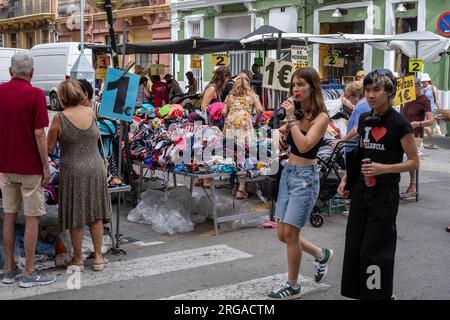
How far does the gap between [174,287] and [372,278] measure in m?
1.78

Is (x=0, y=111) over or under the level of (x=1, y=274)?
over

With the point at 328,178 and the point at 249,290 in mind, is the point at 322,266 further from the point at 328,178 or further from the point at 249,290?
the point at 328,178

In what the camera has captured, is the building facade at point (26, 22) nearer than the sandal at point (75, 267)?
No

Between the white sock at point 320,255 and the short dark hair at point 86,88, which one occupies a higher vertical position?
the short dark hair at point 86,88

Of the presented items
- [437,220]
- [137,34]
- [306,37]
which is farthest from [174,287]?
[137,34]

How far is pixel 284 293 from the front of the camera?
4719mm

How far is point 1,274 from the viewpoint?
212 inches

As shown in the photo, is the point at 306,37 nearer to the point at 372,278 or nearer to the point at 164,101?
the point at 164,101

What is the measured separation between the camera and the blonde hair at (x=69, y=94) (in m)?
5.27

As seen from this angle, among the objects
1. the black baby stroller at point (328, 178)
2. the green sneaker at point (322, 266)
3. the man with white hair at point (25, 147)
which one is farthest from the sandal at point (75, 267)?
the black baby stroller at point (328, 178)

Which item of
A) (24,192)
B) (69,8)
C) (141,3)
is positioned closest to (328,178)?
(24,192)

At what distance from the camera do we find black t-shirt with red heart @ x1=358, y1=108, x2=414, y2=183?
4004 millimetres

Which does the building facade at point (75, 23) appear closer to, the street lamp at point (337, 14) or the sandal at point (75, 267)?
the street lamp at point (337, 14)

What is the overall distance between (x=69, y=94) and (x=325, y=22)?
622 inches
